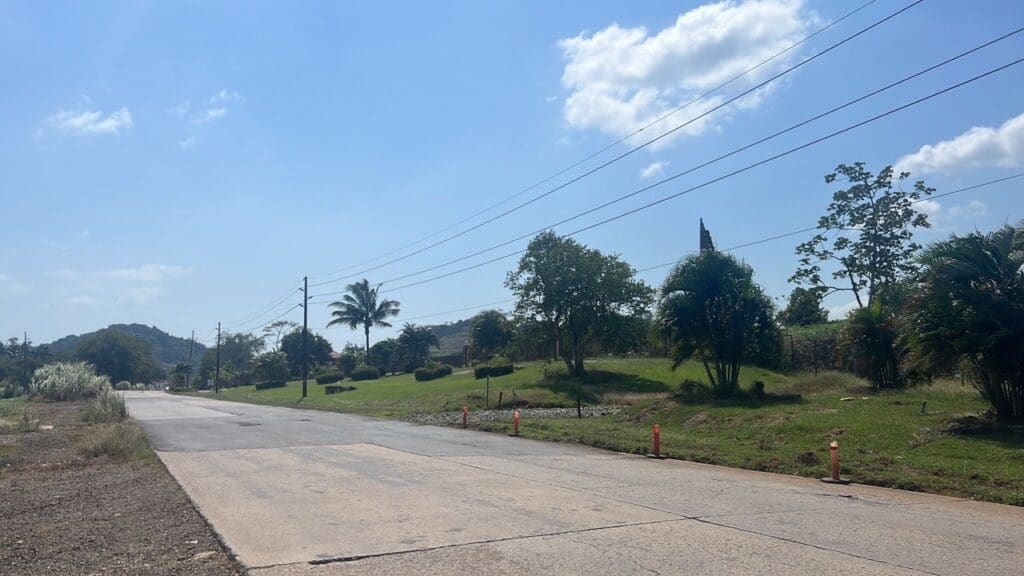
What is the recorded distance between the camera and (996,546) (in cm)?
824

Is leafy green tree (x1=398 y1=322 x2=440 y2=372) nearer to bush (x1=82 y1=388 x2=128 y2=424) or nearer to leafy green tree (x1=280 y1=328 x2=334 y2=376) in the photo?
leafy green tree (x1=280 y1=328 x2=334 y2=376)

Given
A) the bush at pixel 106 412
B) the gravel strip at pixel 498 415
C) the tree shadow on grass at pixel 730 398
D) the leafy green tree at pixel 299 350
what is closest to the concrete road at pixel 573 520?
the tree shadow on grass at pixel 730 398

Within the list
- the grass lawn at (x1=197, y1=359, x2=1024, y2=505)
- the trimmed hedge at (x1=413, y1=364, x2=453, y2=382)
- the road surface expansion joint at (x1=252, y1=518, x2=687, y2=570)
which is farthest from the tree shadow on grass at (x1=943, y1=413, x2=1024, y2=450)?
the trimmed hedge at (x1=413, y1=364, x2=453, y2=382)

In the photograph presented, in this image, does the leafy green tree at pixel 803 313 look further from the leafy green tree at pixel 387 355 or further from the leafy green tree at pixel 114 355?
the leafy green tree at pixel 114 355

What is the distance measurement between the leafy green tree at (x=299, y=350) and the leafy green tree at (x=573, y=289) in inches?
2323

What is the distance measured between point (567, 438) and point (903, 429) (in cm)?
880

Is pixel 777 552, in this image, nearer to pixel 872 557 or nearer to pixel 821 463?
pixel 872 557

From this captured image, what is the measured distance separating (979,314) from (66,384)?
71.0 m

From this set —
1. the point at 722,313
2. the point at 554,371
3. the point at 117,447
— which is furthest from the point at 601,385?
the point at 117,447

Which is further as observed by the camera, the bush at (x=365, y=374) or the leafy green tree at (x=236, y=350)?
the leafy green tree at (x=236, y=350)

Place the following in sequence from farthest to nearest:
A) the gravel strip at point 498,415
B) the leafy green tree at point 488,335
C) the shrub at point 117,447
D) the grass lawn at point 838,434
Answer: the leafy green tree at point 488,335, the gravel strip at point 498,415, the shrub at point 117,447, the grass lawn at point 838,434

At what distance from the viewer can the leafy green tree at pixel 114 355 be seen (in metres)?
124

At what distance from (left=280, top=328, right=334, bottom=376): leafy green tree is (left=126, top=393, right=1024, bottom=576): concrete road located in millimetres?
90781

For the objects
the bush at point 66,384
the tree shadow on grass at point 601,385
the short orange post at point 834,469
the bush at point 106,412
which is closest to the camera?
the short orange post at point 834,469
